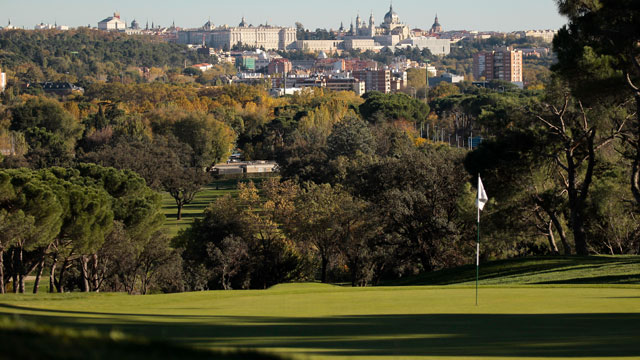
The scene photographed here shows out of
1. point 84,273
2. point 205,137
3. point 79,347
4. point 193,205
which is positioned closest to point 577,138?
point 84,273

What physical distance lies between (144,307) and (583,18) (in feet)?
56.6

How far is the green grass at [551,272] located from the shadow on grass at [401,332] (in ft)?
27.1

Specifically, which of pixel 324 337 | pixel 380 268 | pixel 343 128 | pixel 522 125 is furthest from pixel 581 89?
pixel 343 128

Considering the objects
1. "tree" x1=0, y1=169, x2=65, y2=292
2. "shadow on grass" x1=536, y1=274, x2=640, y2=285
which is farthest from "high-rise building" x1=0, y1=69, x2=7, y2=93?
"shadow on grass" x1=536, y1=274, x2=640, y2=285

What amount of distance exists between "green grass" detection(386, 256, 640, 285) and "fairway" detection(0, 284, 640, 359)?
2.60 m

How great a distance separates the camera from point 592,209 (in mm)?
28844

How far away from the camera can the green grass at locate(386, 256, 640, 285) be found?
749 inches

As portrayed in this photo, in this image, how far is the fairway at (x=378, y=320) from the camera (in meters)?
8.20

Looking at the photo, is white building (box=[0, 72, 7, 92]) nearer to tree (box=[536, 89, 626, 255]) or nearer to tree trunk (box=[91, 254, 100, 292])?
tree trunk (box=[91, 254, 100, 292])

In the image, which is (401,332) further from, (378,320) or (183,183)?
(183,183)

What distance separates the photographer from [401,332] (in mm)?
9391

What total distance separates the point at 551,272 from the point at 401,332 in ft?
42.4

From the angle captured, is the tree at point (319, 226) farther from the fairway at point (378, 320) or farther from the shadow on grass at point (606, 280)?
the fairway at point (378, 320)

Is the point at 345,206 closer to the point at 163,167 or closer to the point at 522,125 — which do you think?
the point at 522,125
